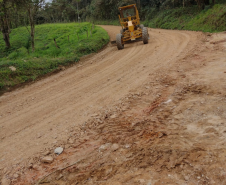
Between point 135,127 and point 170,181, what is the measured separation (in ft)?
5.33

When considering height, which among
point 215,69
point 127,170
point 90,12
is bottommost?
point 127,170

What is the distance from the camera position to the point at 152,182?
2.64 meters

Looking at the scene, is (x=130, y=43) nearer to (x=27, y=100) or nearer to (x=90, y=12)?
(x=27, y=100)

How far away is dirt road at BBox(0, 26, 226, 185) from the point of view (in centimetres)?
292

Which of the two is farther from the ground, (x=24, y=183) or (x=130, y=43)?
(x=130, y=43)

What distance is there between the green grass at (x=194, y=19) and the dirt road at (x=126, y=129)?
10609 millimetres

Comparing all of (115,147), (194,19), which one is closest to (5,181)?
(115,147)

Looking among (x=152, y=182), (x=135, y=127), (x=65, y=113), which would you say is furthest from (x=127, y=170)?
(x=65, y=113)

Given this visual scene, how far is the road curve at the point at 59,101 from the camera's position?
14.0 feet

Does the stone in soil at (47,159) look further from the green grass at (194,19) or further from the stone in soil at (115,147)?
the green grass at (194,19)

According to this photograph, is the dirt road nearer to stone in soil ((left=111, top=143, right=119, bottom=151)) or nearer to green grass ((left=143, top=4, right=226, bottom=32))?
stone in soil ((left=111, top=143, right=119, bottom=151))

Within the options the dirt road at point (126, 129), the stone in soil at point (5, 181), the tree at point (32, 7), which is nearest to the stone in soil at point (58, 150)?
the dirt road at point (126, 129)

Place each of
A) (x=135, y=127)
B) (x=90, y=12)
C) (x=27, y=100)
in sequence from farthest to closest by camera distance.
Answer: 1. (x=90, y=12)
2. (x=27, y=100)
3. (x=135, y=127)

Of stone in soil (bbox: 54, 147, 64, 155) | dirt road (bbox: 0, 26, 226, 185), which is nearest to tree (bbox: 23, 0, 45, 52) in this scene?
dirt road (bbox: 0, 26, 226, 185)
